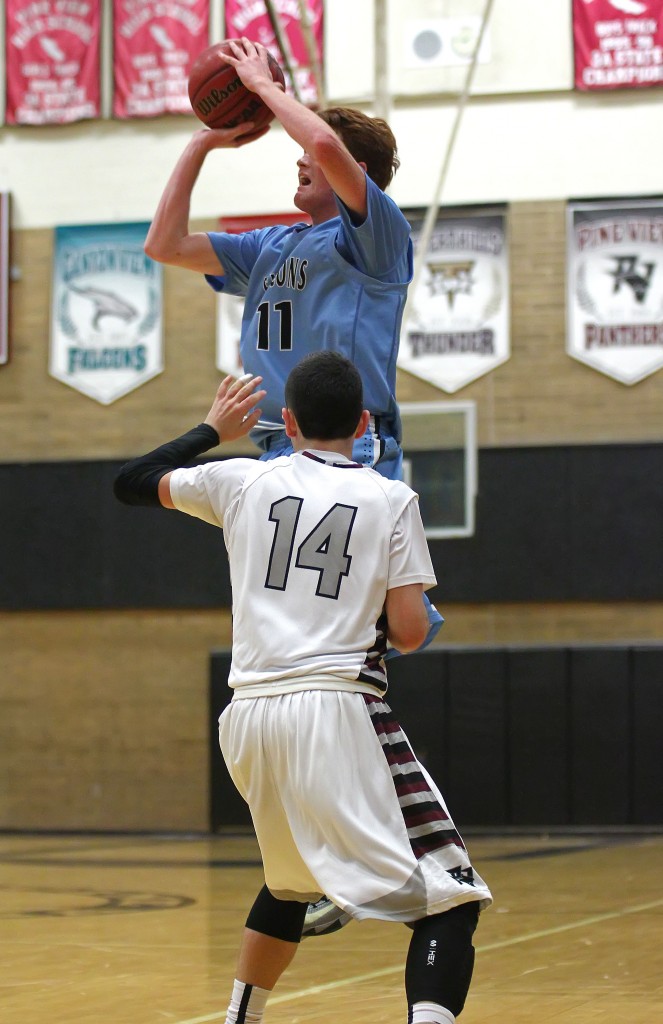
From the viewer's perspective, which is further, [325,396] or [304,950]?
[304,950]

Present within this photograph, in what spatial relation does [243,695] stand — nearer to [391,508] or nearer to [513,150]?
[391,508]

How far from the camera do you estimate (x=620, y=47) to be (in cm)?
1216

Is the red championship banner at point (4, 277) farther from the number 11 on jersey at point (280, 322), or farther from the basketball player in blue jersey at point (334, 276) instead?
the number 11 on jersey at point (280, 322)

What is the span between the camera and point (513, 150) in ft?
40.5

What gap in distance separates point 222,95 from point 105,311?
9405 mm

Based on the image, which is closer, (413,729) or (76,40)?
(413,729)

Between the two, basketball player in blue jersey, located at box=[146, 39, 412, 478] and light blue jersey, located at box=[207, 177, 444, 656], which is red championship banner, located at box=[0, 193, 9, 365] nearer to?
basketball player in blue jersey, located at box=[146, 39, 412, 478]

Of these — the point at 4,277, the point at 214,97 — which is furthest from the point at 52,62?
the point at 214,97

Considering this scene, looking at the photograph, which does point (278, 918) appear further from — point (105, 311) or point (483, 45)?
point (483, 45)

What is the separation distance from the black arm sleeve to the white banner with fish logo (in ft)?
32.4

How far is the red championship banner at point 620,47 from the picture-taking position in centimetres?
1215

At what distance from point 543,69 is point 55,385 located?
5.27 m

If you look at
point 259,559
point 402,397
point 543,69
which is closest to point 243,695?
point 259,559

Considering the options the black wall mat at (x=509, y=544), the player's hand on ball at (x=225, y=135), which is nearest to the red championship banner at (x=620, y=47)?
the black wall mat at (x=509, y=544)
